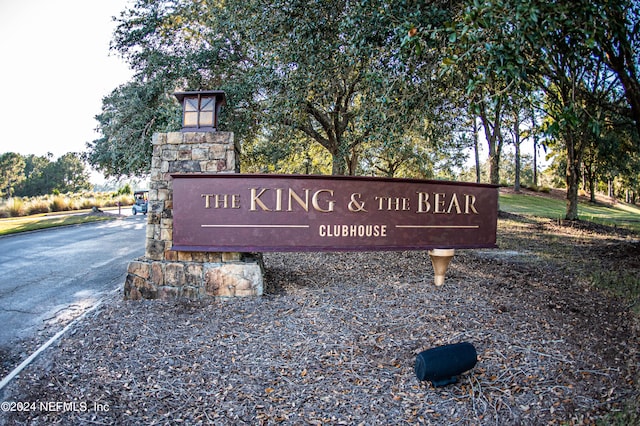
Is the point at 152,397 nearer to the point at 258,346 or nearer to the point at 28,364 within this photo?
the point at 258,346

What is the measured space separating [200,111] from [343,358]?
3.70m

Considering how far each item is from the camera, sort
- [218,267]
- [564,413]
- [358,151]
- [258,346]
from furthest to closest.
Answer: [358,151] < [218,267] < [258,346] < [564,413]

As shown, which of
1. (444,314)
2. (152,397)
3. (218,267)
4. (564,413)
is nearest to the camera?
(564,413)

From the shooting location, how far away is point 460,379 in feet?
10.1

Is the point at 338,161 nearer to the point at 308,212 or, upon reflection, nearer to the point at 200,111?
the point at 200,111

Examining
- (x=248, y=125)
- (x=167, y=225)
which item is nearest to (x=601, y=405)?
(x=167, y=225)

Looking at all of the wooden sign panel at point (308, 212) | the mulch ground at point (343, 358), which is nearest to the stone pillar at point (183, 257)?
the mulch ground at point (343, 358)

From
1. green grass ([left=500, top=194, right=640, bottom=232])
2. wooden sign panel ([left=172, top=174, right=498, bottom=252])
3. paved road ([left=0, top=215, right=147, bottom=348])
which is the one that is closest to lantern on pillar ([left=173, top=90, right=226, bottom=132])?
wooden sign panel ([left=172, top=174, right=498, bottom=252])

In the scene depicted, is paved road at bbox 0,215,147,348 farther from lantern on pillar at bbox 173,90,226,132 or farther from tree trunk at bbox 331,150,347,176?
tree trunk at bbox 331,150,347,176

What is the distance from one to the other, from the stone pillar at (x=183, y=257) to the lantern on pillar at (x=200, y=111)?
120mm

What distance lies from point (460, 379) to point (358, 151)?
45.7ft

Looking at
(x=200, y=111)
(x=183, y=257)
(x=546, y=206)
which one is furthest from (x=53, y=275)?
(x=546, y=206)

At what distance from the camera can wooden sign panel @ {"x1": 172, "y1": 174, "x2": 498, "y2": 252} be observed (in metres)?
4.50

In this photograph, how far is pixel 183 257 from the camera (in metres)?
4.93
